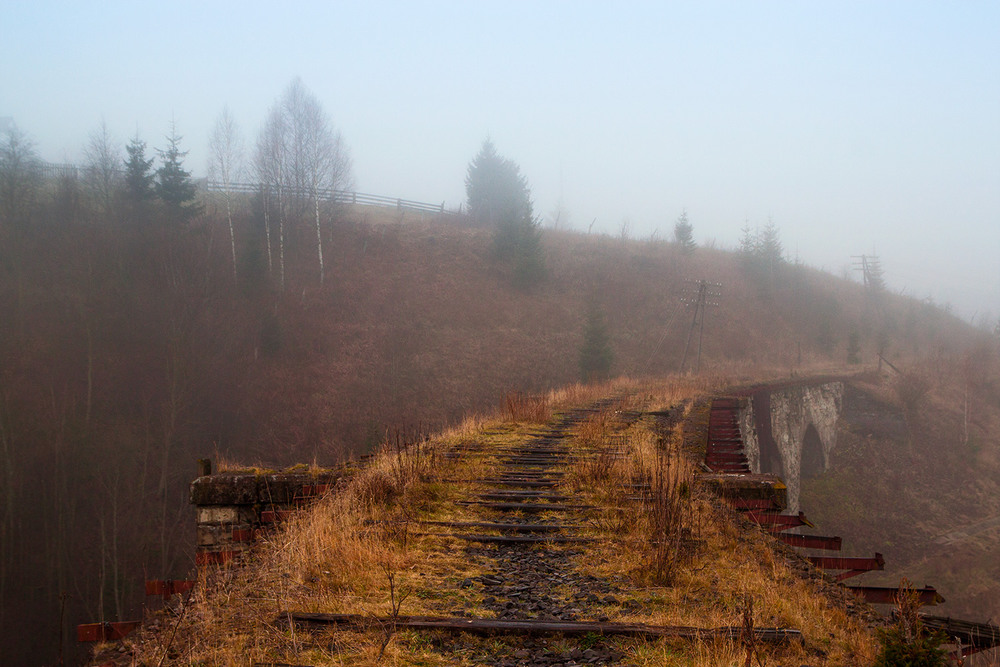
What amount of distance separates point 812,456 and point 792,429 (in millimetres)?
5496

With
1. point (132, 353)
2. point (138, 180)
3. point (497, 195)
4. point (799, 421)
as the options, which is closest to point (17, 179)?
point (138, 180)

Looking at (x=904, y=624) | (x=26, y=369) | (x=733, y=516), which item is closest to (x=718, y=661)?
(x=904, y=624)

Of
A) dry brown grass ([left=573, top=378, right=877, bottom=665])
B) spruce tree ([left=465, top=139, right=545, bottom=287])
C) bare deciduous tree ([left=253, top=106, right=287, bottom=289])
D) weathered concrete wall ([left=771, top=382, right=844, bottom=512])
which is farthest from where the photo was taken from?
spruce tree ([left=465, top=139, right=545, bottom=287])

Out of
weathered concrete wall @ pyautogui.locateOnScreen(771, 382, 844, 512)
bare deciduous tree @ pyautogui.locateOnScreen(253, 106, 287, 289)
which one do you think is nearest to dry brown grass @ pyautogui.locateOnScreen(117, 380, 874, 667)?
weathered concrete wall @ pyautogui.locateOnScreen(771, 382, 844, 512)

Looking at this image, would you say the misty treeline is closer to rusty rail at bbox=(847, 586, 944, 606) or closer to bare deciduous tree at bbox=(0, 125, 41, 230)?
bare deciduous tree at bbox=(0, 125, 41, 230)

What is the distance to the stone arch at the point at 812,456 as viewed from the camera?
27.0 metres

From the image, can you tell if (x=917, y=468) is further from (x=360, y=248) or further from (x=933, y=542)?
(x=360, y=248)

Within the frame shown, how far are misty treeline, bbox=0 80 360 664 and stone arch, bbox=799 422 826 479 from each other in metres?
18.4

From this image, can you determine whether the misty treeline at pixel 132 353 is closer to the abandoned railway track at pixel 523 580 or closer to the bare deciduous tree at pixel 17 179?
the bare deciduous tree at pixel 17 179

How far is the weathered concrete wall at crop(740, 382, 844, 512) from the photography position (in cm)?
1830

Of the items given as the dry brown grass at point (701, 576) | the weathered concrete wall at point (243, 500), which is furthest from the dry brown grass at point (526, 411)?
the weathered concrete wall at point (243, 500)

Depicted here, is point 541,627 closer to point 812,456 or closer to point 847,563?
point 847,563

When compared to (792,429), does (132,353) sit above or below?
above

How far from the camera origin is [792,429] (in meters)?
23.5
